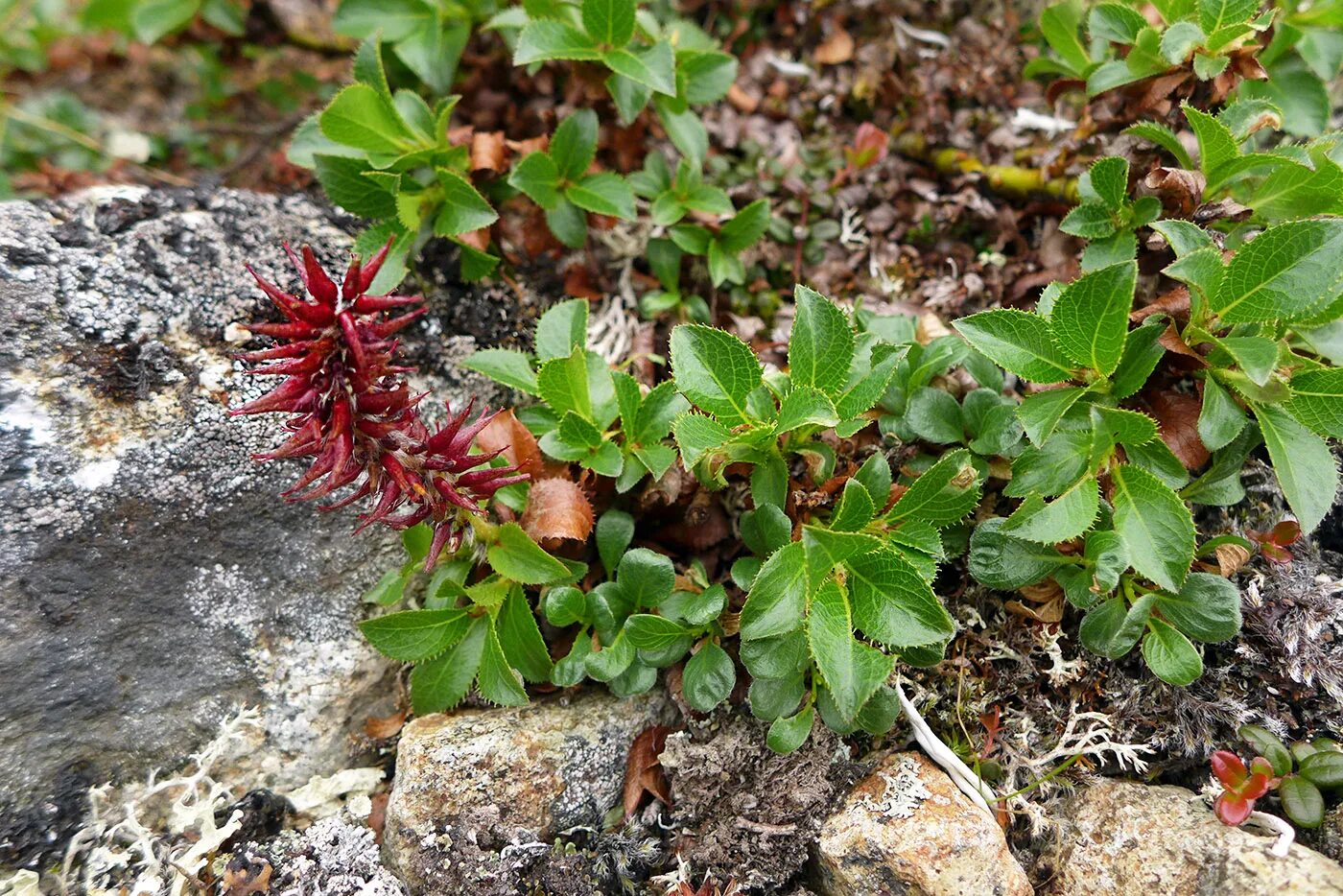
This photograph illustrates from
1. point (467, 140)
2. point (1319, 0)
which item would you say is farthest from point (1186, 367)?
point (467, 140)

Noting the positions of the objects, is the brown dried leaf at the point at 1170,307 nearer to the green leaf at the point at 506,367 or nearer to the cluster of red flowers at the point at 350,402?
the green leaf at the point at 506,367

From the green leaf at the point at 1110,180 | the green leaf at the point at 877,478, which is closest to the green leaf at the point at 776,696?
the green leaf at the point at 877,478

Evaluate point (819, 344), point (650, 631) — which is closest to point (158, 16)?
point (819, 344)

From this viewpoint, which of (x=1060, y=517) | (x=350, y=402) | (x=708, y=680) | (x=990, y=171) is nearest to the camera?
(x=350, y=402)

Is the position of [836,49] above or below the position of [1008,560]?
above

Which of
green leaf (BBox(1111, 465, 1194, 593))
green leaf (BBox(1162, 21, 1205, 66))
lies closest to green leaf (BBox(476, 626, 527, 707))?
green leaf (BBox(1111, 465, 1194, 593))

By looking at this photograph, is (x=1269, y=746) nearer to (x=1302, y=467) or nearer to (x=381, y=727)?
(x=1302, y=467)

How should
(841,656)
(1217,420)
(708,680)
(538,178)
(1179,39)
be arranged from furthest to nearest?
(538,178)
(1179,39)
(708,680)
(1217,420)
(841,656)
